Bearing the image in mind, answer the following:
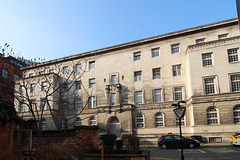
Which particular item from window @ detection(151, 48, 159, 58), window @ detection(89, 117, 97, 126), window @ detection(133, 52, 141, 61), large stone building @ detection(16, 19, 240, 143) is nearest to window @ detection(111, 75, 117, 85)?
large stone building @ detection(16, 19, 240, 143)

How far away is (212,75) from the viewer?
27156 millimetres

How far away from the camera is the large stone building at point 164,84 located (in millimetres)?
26188

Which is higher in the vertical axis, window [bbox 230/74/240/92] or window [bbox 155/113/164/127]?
window [bbox 230/74/240/92]

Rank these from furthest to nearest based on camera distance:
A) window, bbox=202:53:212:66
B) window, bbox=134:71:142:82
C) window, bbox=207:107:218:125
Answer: window, bbox=134:71:142:82 → window, bbox=202:53:212:66 → window, bbox=207:107:218:125

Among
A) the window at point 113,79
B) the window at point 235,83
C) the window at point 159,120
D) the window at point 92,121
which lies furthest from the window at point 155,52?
the window at point 92,121

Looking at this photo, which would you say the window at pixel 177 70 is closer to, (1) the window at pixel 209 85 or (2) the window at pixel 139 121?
(1) the window at pixel 209 85

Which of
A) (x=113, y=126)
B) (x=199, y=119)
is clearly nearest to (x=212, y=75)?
(x=199, y=119)

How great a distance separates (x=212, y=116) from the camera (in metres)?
26.5

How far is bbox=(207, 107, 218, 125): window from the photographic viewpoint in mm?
26359

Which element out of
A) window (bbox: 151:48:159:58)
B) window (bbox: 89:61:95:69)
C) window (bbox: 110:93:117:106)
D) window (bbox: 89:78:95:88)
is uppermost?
window (bbox: 151:48:159:58)

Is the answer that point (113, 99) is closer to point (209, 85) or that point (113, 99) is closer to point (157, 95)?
point (157, 95)

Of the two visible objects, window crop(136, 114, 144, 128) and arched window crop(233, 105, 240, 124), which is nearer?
arched window crop(233, 105, 240, 124)

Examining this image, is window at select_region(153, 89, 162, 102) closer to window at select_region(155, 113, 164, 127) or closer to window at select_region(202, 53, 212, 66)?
window at select_region(155, 113, 164, 127)

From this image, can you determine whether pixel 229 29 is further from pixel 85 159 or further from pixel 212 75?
pixel 85 159
